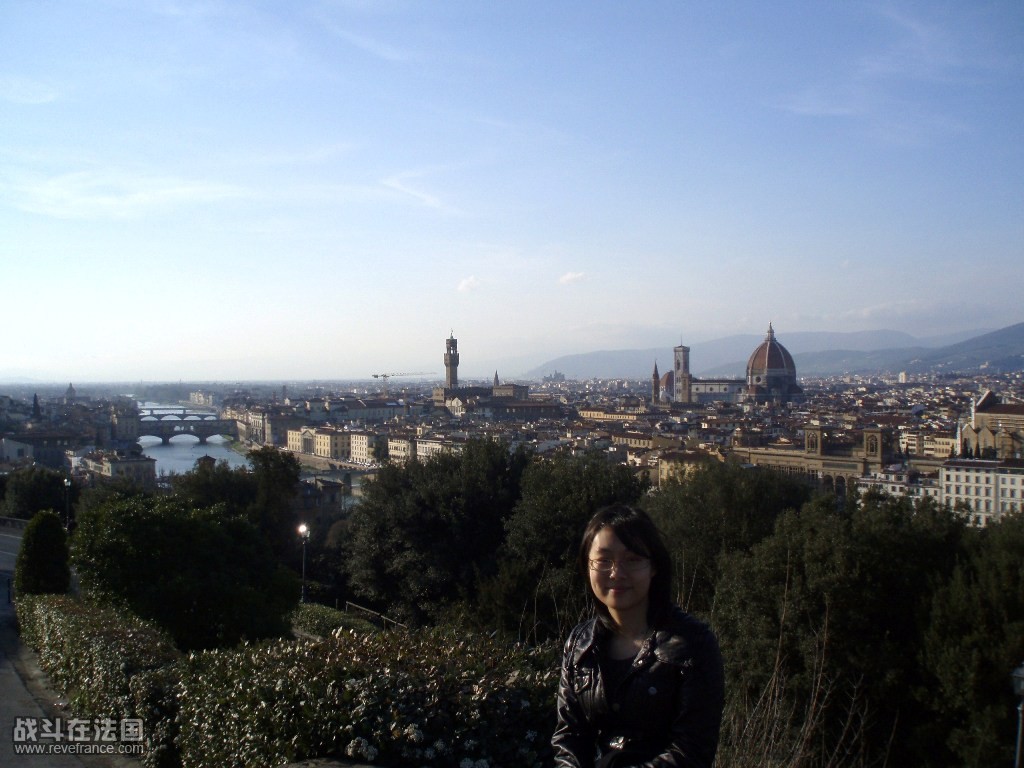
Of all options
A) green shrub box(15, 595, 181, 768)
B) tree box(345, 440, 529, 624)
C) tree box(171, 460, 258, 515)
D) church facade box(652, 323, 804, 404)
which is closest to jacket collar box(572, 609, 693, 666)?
green shrub box(15, 595, 181, 768)

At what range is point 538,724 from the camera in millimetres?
2248

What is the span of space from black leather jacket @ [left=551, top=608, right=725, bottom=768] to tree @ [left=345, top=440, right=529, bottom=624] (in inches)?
336

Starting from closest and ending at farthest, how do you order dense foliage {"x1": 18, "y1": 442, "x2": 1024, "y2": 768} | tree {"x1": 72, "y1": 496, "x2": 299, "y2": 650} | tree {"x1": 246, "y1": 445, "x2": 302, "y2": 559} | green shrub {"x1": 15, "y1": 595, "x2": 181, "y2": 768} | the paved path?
dense foliage {"x1": 18, "y1": 442, "x2": 1024, "y2": 768} < green shrub {"x1": 15, "y1": 595, "x2": 181, "y2": 768} < the paved path < tree {"x1": 72, "y1": 496, "x2": 299, "y2": 650} < tree {"x1": 246, "y1": 445, "x2": 302, "y2": 559}

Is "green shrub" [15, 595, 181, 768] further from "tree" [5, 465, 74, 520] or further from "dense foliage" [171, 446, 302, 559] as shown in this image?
"tree" [5, 465, 74, 520]

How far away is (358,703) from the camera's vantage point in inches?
91.0

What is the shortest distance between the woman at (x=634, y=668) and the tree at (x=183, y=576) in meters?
5.16

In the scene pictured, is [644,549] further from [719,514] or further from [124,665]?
[719,514]

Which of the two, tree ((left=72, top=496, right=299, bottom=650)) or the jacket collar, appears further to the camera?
tree ((left=72, top=496, right=299, bottom=650))

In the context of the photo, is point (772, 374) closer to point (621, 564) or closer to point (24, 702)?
point (24, 702)

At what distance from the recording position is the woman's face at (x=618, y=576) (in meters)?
1.52

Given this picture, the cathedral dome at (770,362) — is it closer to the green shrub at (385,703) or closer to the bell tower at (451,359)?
the bell tower at (451,359)

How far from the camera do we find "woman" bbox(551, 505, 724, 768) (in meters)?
1.41

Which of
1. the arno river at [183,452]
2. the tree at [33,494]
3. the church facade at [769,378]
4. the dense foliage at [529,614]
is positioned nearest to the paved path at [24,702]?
the dense foliage at [529,614]

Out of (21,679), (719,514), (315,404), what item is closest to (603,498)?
(719,514)
